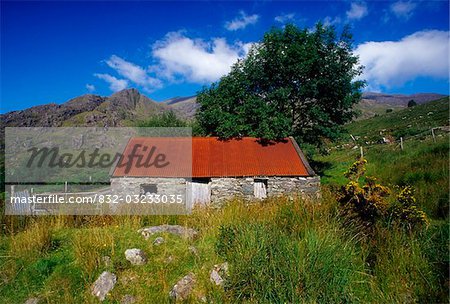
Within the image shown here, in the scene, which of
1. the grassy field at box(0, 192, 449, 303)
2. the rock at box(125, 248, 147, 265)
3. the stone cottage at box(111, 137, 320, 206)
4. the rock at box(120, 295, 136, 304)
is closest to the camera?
the grassy field at box(0, 192, 449, 303)

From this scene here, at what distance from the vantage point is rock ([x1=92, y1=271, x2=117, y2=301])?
489cm

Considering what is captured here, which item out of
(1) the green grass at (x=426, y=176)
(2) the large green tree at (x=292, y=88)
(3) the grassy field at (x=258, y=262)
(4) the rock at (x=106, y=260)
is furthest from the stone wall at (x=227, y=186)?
(4) the rock at (x=106, y=260)

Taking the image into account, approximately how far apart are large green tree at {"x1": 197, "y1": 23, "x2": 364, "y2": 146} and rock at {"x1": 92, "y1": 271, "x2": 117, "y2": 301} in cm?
1550

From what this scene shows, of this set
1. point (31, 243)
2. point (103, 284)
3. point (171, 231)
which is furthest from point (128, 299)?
point (31, 243)

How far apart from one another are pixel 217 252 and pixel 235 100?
1780cm

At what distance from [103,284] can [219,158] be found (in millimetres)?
12456

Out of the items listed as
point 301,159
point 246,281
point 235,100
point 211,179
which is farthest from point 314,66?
point 246,281

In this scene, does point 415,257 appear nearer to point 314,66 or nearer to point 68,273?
point 68,273

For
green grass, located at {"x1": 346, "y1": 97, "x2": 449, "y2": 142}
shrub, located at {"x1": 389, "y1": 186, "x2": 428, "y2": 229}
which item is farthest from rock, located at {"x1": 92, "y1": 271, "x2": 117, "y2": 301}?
green grass, located at {"x1": 346, "y1": 97, "x2": 449, "y2": 142}

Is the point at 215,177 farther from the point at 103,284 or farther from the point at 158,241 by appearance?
the point at 103,284

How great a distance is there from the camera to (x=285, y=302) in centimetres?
408

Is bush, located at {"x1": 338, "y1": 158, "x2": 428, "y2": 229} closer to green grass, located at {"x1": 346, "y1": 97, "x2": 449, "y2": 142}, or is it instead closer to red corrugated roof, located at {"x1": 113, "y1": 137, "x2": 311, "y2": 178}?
red corrugated roof, located at {"x1": 113, "y1": 137, "x2": 311, "y2": 178}

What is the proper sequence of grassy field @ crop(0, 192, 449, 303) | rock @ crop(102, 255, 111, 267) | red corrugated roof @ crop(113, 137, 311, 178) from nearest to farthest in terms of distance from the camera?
grassy field @ crop(0, 192, 449, 303) < rock @ crop(102, 255, 111, 267) < red corrugated roof @ crop(113, 137, 311, 178)

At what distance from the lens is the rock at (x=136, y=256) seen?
5617 mm
